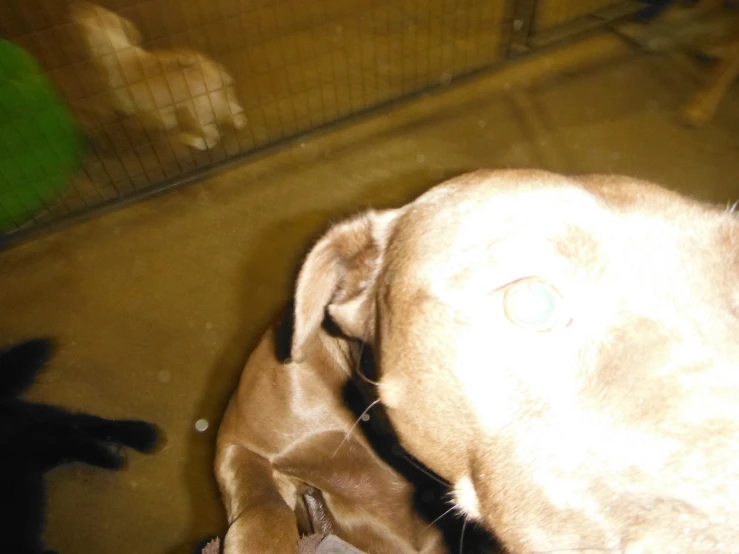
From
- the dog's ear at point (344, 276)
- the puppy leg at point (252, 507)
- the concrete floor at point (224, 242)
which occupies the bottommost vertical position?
the concrete floor at point (224, 242)

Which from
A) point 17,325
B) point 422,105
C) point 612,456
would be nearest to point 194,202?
point 17,325

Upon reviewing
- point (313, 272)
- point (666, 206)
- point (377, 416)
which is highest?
point (666, 206)

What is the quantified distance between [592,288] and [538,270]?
0.11 metres

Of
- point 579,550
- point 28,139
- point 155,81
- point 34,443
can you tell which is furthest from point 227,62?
point 579,550

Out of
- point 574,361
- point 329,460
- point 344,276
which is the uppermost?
point 574,361

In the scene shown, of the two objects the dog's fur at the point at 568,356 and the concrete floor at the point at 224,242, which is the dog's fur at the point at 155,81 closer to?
the concrete floor at the point at 224,242

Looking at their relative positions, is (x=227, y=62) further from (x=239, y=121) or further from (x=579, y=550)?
(x=579, y=550)

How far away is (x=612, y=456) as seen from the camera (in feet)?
3.49

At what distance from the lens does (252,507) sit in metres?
1.99

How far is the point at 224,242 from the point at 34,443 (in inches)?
67.8

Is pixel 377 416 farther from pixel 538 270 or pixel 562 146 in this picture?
pixel 562 146

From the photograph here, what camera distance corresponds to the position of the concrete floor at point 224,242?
10.0 feet

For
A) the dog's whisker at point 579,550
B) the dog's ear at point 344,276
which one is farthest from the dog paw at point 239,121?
the dog's whisker at point 579,550

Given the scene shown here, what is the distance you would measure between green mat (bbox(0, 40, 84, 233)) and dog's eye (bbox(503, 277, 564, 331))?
410 cm
